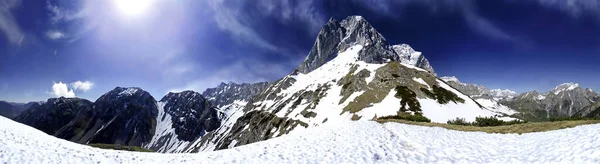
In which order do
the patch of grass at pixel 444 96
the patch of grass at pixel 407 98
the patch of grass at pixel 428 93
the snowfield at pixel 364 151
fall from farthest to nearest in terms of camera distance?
the patch of grass at pixel 428 93, the patch of grass at pixel 444 96, the patch of grass at pixel 407 98, the snowfield at pixel 364 151

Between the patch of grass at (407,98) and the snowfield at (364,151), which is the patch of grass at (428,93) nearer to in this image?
the patch of grass at (407,98)

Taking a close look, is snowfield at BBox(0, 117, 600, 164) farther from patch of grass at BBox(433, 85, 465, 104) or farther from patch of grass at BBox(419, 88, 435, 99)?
patch of grass at BBox(419, 88, 435, 99)

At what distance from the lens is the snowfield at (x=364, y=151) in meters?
14.7

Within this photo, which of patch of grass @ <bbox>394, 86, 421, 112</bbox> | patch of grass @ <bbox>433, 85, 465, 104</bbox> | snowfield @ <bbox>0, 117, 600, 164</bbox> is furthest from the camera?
patch of grass @ <bbox>433, 85, 465, 104</bbox>

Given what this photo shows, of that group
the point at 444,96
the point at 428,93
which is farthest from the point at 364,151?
the point at 428,93

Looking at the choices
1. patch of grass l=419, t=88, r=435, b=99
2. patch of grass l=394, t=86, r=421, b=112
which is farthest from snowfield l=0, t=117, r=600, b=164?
patch of grass l=419, t=88, r=435, b=99

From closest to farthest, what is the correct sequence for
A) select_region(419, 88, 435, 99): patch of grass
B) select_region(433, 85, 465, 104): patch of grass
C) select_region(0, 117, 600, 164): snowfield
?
select_region(0, 117, 600, 164): snowfield < select_region(433, 85, 465, 104): patch of grass < select_region(419, 88, 435, 99): patch of grass

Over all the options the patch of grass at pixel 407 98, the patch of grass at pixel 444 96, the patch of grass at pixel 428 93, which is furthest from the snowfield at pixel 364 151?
the patch of grass at pixel 428 93

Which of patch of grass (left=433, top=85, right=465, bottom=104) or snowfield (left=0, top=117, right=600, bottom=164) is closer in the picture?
snowfield (left=0, top=117, right=600, bottom=164)

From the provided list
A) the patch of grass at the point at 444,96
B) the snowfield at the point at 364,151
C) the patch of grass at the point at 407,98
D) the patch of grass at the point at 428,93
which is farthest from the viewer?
the patch of grass at the point at 428,93

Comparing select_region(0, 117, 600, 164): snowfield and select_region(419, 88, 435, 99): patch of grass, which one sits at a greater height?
select_region(419, 88, 435, 99): patch of grass

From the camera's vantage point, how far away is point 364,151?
1830cm

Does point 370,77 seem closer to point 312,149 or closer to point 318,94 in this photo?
point 318,94

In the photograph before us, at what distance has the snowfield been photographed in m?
14.7
